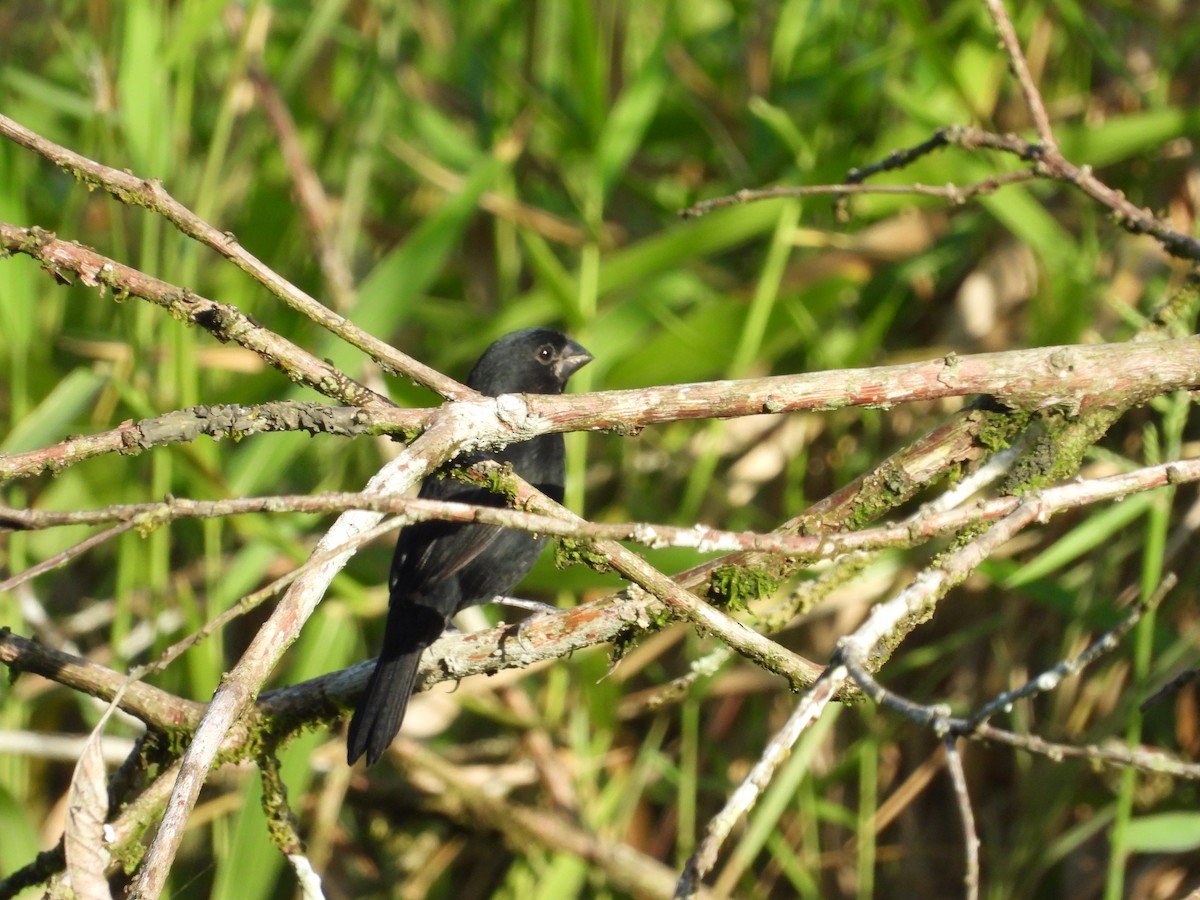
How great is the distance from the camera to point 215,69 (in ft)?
15.6

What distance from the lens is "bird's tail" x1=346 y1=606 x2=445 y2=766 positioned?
2.44 metres

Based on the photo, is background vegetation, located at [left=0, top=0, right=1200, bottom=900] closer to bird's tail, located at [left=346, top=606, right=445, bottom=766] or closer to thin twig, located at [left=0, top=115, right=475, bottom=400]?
bird's tail, located at [left=346, top=606, right=445, bottom=766]

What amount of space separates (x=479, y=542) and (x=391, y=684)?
30.8 inches

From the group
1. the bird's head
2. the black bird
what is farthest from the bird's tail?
the bird's head

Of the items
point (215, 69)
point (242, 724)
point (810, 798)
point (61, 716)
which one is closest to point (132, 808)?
point (242, 724)

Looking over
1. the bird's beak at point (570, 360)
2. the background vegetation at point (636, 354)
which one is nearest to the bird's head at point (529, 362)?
the bird's beak at point (570, 360)

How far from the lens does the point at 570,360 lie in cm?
362

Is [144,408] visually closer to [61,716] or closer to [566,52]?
[61,716]

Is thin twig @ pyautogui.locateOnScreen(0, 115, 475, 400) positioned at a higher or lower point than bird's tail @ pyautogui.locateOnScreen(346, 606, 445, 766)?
higher

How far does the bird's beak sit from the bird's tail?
881 millimetres

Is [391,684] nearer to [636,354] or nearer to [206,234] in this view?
[206,234]

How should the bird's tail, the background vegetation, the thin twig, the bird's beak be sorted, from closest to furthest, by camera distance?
the thin twig, the bird's tail, the background vegetation, the bird's beak

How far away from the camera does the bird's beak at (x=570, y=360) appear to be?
11.8 ft

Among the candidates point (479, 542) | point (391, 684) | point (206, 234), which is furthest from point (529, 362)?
point (206, 234)
